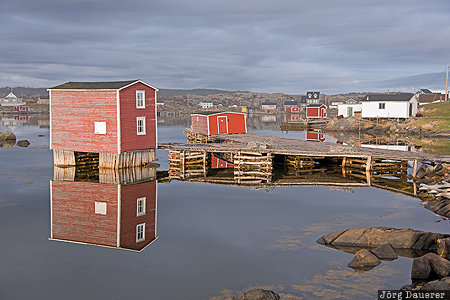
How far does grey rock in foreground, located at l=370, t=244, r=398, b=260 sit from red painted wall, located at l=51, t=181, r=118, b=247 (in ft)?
31.8

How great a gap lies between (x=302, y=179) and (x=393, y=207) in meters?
7.92

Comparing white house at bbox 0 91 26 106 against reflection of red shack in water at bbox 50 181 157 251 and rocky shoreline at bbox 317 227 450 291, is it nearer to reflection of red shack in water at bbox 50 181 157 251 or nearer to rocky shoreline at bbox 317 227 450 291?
reflection of red shack in water at bbox 50 181 157 251

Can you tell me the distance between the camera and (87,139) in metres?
30.8

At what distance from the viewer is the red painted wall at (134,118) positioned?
2981 cm

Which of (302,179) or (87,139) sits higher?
(87,139)

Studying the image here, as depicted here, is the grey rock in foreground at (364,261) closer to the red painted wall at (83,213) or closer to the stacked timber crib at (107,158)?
the red painted wall at (83,213)

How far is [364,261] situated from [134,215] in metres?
11.1

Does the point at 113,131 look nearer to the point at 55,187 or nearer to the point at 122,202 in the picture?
the point at 55,187

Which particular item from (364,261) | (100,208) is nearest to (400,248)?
(364,261)

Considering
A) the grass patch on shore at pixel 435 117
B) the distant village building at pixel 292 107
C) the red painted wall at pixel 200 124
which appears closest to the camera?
the red painted wall at pixel 200 124

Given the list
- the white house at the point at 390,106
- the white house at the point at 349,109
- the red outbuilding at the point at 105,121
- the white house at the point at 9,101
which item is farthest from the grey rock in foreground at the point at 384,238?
the white house at the point at 9,101

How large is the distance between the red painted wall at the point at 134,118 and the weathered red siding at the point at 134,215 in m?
4.26

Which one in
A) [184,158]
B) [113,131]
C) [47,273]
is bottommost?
[47,273]

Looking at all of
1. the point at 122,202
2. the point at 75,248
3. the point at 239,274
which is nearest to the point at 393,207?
the point at 239,274
